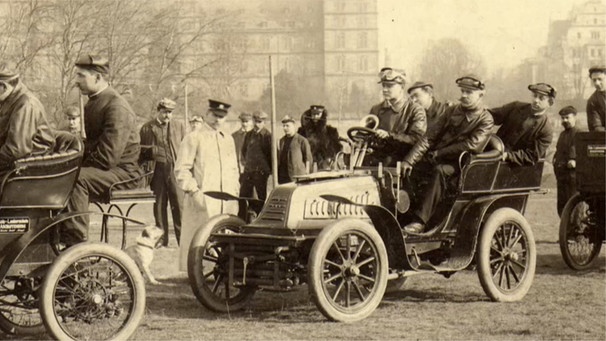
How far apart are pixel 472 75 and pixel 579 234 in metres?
2.76

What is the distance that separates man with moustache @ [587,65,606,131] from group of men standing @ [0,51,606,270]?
0.04ft

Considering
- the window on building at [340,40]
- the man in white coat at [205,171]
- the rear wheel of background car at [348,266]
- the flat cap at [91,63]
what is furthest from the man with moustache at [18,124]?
the window on building at [340,40]

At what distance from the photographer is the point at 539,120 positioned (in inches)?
400

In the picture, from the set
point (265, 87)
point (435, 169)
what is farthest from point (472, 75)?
point (265, 87)

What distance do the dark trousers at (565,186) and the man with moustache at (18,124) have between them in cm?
802

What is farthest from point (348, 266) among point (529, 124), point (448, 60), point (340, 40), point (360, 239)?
point (340, 40)

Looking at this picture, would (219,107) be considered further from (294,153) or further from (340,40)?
(340,40)

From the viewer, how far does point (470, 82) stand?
932cm

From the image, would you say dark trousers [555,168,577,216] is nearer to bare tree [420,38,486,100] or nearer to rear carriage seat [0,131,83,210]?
rear carriage seat [0,131,83,210]

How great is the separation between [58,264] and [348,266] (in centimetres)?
239

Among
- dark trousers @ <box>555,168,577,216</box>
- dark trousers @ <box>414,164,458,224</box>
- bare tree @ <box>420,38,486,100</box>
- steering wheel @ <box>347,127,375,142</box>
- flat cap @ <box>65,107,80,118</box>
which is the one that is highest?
bare tree @ <box>420,38,486,100</box>

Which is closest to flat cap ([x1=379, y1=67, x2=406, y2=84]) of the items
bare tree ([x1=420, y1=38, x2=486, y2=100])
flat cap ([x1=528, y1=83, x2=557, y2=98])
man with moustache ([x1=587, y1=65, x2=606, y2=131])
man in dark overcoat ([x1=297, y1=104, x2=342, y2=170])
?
flat cap ([x1=528, y1=83, x2=557, y2=98])

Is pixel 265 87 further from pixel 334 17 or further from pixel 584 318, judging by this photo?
pixel 584 318

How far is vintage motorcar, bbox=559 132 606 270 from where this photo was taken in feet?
35.2
